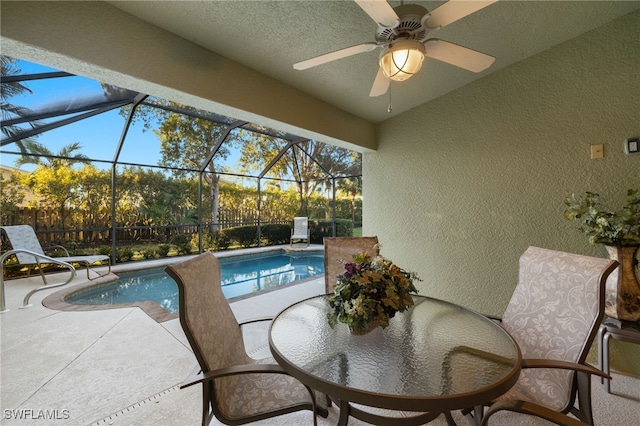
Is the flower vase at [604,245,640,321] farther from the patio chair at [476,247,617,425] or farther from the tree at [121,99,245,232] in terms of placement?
the tree at [121,99,245,232]

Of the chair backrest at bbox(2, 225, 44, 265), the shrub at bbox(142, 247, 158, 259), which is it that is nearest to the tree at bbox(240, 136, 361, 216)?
the shrub at bbox(142, 247, 158, 259)

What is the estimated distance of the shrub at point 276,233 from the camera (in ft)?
29.3

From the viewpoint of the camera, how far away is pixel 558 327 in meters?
1.35

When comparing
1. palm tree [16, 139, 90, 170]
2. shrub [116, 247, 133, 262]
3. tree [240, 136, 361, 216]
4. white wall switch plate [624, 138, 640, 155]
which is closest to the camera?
white wall switch plate [624, 138, 640, 155]

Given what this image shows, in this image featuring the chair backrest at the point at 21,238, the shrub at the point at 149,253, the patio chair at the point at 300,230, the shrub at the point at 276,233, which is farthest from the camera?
the shrub at the point at 276,233

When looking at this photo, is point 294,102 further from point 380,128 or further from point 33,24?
point 33,24

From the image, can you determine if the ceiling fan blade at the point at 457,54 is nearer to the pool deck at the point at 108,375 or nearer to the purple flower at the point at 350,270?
the purple flower at the point at 350,270

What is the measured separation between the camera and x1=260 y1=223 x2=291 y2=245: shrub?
29.3ft

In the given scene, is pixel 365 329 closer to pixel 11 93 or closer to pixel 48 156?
pixel 11 93

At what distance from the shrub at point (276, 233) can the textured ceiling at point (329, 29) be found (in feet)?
22.3

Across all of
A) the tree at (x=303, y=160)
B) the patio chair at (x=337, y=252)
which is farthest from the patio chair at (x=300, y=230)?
the patio chair at (x=337, y=252)

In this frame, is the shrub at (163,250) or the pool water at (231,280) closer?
the pool water at (231,280)

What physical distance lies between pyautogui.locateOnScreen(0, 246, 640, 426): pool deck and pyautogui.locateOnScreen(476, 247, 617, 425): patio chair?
171mm

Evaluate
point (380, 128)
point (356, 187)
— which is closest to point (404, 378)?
point (380, 128)
